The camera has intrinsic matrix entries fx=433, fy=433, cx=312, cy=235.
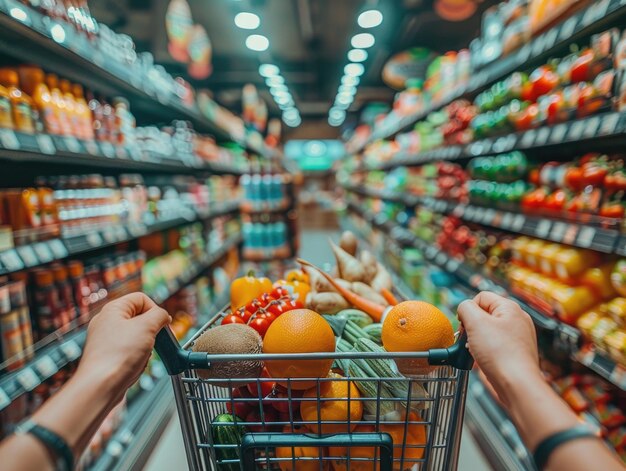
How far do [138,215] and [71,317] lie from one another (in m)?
0.99

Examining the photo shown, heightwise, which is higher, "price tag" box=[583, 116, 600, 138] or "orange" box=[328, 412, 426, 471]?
"price tag" box=[583, 116, 600, 138]

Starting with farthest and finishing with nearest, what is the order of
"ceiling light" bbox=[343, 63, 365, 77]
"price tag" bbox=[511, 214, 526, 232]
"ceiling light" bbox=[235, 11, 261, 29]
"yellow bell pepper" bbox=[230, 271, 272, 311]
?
"ceiling light" bbox=[343, 63, 365, 77] < "ceiling light" bbox=[235, 11, 261, 29] < "price tag" bbox=[511, 214, 526, 232] < "yellow bell pepper" bbox=[230, 271, 272, 311]

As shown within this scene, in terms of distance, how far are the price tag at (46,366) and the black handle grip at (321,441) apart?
1122mm

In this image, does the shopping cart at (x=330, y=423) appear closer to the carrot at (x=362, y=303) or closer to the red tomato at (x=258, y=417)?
the red tomato at (x=258, y=417)

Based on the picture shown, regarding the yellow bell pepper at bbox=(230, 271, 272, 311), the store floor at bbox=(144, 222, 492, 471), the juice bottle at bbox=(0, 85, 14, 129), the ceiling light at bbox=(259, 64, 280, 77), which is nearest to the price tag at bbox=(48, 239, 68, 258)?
the juice bottle at bbox=(0, 85, 14, 129)

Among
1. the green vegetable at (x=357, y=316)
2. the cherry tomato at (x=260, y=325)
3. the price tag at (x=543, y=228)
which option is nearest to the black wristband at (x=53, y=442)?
the cherry tomato at (x=260, y=325)

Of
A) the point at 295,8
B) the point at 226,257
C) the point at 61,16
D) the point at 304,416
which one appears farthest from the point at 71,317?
the point at 295,8

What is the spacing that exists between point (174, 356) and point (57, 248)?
1282 millimetres

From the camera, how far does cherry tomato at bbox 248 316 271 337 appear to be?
96 cm

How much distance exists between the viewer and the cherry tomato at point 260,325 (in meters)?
0.96

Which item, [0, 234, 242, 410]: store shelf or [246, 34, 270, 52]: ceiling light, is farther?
[246, 34, 270, 52]: ceiling light

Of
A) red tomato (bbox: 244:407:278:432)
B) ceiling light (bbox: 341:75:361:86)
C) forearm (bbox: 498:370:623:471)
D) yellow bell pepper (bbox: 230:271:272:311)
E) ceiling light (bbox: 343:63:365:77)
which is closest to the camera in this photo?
forearm (bbox: 498:370:623:471)

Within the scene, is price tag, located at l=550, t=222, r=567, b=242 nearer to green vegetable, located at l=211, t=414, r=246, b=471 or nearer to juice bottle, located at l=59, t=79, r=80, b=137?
green vegetable, located at l=211, t=414, r=246, b=471

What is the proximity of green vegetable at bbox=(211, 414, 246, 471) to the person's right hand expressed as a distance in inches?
18.8
